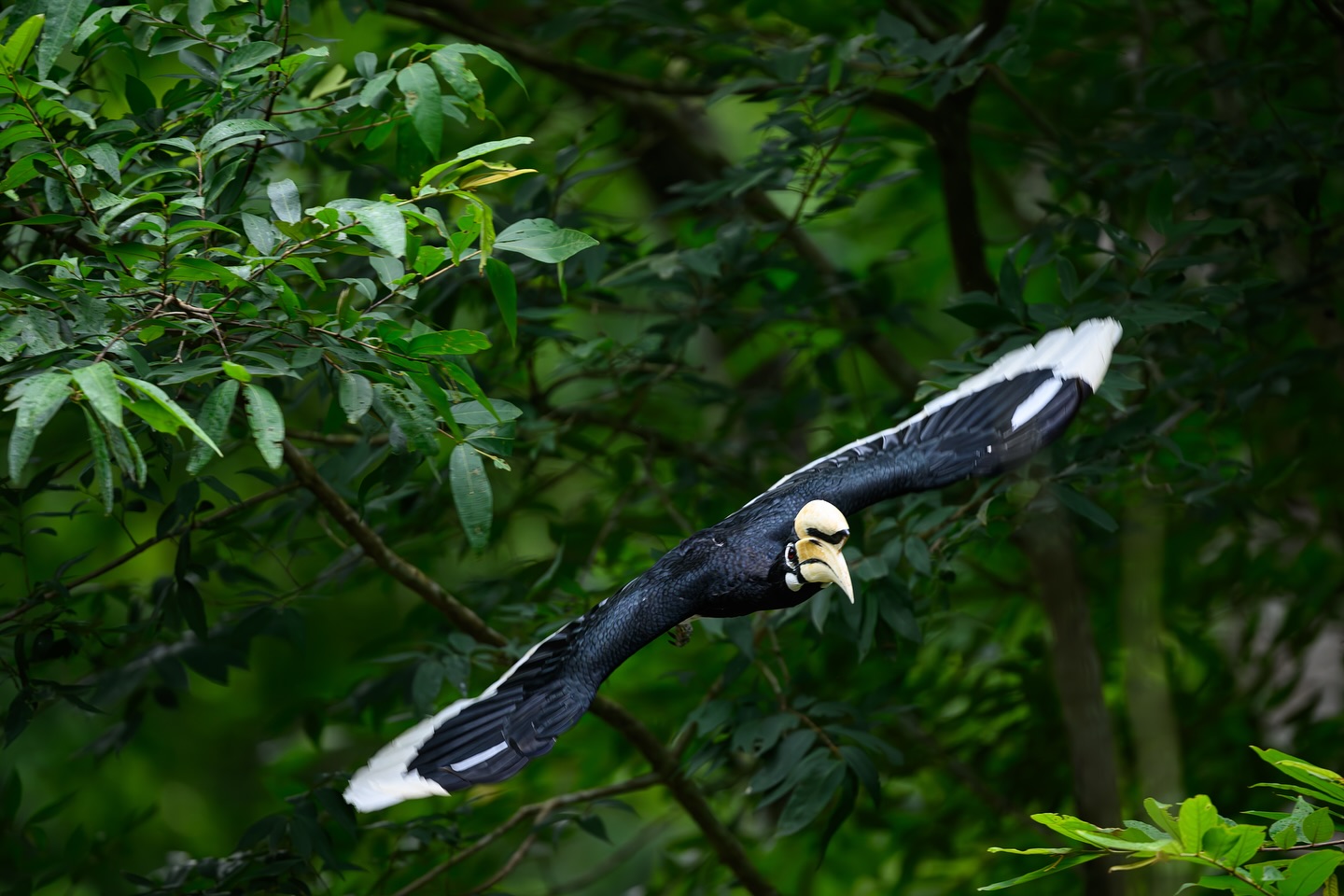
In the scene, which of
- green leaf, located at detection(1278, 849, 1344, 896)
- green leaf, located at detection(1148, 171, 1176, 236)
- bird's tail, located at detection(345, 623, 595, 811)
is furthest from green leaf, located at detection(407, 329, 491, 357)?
green leaf, located at detection(1148, 171, 1176, 236)

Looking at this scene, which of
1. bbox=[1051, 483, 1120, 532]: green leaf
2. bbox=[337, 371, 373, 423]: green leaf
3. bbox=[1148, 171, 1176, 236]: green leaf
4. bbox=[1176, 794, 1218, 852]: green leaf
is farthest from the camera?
bbox=[1148, 171, 1176, 236]: green leaf

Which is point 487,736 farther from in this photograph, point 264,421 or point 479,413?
point 264,421

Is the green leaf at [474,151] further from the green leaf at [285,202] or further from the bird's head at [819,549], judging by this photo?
the bird's head at [819,549]

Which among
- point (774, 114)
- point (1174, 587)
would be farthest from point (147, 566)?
point (1174, 587)

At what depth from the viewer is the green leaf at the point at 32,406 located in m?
1.24

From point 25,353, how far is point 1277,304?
7.70 ft

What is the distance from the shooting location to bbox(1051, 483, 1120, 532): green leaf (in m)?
2.25

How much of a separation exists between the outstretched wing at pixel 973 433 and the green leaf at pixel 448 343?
0.57m

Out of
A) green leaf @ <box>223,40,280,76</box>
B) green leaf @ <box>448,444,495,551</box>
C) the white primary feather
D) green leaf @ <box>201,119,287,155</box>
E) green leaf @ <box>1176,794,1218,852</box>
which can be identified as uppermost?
green leaf @ <box>223,40,280,76</box>

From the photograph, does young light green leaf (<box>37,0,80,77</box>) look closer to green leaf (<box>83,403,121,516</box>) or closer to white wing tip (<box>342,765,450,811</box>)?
green leaf (<box>83,403,121,516</box>)

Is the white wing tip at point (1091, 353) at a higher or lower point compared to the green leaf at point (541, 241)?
lower

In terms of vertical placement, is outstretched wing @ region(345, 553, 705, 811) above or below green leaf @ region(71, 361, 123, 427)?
below

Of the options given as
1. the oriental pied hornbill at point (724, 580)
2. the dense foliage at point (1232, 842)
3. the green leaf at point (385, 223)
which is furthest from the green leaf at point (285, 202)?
the dense foliage at point (1232, 842)

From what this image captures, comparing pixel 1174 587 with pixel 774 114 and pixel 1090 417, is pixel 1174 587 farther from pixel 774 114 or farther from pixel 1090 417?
pixel 774 114
